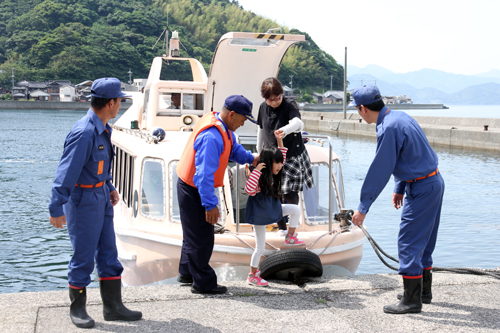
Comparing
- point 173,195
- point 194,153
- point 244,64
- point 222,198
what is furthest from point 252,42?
point 194,153

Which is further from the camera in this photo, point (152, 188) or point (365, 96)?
point (152, 188)

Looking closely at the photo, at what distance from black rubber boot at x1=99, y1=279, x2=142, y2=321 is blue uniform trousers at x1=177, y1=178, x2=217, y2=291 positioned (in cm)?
72

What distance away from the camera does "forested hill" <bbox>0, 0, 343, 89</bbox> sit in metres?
129

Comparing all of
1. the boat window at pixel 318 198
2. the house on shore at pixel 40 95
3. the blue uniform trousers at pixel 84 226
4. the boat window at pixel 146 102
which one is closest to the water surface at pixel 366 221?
the boat window at pixel 318 198

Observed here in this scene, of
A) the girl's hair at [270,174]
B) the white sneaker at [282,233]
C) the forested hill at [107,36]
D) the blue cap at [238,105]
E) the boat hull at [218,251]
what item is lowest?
the boat hull at [218,251]

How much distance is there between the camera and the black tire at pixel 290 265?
16.8 feet

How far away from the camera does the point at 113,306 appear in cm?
409

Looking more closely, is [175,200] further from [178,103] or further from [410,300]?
Answer: [178,103]

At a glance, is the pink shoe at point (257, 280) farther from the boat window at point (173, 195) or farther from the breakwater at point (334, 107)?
the breakwater at point (334, 107)

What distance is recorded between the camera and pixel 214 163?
14.3ft

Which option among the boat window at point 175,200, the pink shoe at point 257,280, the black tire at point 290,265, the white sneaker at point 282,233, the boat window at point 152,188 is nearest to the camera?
the pink shoe at point 257,280

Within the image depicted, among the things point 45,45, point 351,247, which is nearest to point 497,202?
point 351,247

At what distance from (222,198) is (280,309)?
94.3 inches

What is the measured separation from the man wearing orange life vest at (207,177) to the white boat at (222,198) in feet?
3.30
